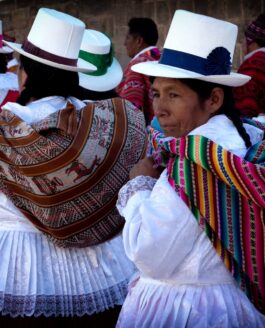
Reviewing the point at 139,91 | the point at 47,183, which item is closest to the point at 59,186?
the point at 47,183

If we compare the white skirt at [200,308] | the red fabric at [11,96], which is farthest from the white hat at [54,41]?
the red fabric at [11,96]

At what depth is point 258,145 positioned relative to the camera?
3139mm

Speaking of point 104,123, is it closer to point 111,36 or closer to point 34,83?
point 34,83

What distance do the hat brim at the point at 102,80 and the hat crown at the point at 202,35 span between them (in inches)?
124

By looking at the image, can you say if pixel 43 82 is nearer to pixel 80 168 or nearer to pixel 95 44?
pixel 80 168

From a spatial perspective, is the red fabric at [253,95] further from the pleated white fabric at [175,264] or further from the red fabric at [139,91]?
the pleated white fabric at [175,264]

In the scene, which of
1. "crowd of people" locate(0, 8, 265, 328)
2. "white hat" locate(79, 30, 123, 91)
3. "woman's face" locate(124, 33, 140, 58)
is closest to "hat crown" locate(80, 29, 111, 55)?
"white hat" locate(79, 30, 123, 91)

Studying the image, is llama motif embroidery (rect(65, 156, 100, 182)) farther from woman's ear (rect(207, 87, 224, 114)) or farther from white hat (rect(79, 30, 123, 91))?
white hat (rect(79, 30, 123, 91))

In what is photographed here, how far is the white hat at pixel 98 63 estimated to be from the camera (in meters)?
6.66

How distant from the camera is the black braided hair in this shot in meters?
4.30

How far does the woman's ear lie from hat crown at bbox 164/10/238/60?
158 mm

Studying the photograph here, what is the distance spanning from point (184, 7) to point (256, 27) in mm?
3496

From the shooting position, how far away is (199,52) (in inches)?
134

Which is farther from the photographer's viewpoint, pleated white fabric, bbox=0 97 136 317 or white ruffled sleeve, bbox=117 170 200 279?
pleated white fabric, bbox=0 97 136 317
